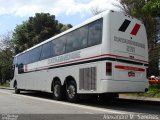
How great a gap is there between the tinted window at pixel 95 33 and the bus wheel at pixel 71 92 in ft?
7.89

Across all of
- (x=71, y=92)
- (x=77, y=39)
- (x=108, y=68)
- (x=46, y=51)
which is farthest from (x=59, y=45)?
(x=108, y=68)

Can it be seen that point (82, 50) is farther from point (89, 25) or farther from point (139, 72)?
point (139, 72)

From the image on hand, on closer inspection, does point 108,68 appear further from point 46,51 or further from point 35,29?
point 35,29

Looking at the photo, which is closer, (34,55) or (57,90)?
(57,90)

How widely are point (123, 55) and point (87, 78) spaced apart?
5.98 ft

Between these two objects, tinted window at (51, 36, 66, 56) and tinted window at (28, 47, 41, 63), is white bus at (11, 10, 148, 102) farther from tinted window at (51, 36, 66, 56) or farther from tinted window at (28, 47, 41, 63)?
tinted window at (28, 47, 41, 63)

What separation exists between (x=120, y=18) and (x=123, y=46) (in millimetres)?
1168

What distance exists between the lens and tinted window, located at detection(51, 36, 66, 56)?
1885 cm

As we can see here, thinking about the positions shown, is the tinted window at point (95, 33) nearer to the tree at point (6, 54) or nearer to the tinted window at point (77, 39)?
the tinted window at point (77, 39)

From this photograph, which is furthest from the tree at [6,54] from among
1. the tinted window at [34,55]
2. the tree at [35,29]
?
the tinted window at [34,55]

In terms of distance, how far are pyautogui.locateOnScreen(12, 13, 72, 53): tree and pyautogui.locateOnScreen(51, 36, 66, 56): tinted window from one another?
33.5m

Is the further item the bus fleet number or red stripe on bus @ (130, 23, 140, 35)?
red stripe on bus @ (130, 23, 140, 35)

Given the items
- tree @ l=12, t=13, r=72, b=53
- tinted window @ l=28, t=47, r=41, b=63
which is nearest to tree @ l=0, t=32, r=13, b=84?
tree @ l=12, t=13, r=72, b=53

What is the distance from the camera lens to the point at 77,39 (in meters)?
17.2
